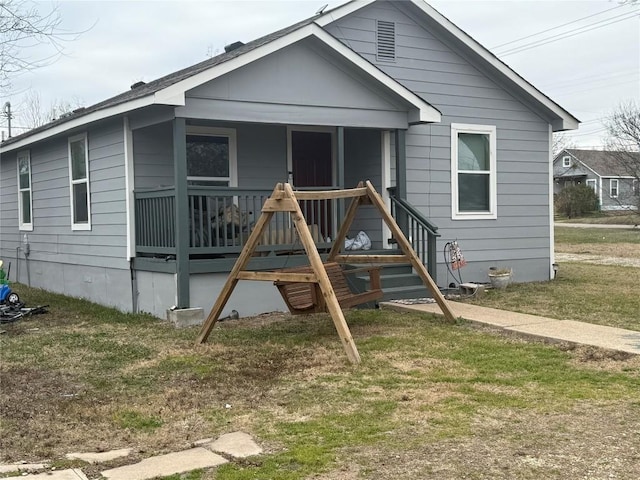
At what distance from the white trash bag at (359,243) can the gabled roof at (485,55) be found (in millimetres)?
3301

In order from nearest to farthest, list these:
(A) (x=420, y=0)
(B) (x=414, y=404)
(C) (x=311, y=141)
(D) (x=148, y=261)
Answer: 1. (B) (x=414, y=404)
2. (D) (x=148, y=261)
3. (A) (x=420, y=0)
4. (C) (x=311, y=141)

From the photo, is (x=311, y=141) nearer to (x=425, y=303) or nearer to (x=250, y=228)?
(x=250, y=228)

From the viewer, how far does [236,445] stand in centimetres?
417

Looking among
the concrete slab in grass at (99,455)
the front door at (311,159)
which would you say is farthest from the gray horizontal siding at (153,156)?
the concrete slab in grass at (99,455)

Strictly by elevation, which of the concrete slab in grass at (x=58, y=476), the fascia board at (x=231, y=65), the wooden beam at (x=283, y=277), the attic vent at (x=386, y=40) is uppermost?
the attic vent at (x=386, y=40)

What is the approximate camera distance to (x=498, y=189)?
12.2 metres

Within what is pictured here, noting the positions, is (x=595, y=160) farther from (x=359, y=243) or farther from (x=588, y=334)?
(x=588, y=334)

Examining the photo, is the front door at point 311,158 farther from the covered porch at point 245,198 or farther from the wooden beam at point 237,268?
the wooden beam at point 237,268

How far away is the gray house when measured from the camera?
905 centimetres

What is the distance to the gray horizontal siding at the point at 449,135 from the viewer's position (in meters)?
11.4

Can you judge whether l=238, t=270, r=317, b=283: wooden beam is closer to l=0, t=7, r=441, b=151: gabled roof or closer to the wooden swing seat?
the wooden swing seat

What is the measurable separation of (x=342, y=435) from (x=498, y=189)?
8646mm

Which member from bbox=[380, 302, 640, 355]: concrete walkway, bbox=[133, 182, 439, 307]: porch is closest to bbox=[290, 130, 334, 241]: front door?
bbox=[133, 182, 439, 307]: porch

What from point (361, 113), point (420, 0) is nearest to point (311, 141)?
point (361, 113)
